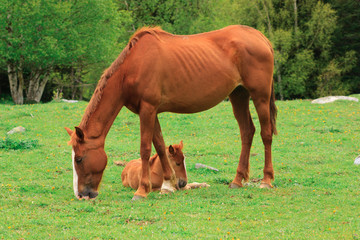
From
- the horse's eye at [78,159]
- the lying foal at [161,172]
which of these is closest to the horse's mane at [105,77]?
the horse's eye at [78,159]

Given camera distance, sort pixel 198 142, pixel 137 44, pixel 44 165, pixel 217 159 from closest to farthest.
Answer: pixel 137 44 < pixel 44 165 < pixel 217 159 < pixel 198 142

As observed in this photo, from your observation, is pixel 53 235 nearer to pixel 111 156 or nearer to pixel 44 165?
pixel 44 165

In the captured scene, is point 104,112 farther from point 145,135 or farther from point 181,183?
point 181,183

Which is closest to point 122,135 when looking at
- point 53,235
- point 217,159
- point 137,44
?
point 217,159

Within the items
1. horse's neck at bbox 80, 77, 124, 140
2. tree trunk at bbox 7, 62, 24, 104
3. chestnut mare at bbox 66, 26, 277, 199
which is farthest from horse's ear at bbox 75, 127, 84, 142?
tree trunk at bbox 7, 62, 24, 104

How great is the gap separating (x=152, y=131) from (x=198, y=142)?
7505mm

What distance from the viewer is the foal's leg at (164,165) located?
800 centimetres

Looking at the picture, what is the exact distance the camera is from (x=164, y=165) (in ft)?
26.7

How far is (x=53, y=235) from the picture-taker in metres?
5.59

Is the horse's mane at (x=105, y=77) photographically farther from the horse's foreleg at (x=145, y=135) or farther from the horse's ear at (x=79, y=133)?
the horse's foreleg at (x=145, y=135)

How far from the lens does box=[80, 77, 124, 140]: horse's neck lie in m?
7.34

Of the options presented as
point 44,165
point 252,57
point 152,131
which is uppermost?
point 252,57

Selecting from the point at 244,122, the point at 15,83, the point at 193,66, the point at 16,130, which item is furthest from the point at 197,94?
the point at 15,83

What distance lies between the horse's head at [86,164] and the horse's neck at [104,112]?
7.7 inches
